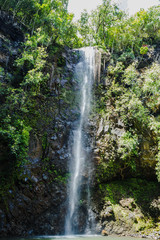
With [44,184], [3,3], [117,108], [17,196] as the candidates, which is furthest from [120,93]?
[3,3]

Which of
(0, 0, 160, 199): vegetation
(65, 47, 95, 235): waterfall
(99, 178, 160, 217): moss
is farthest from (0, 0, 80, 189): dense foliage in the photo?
(99, 178, 160, 217): moss

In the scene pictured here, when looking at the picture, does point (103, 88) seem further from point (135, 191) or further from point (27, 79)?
point (135, 191)

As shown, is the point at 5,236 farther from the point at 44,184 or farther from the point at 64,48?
the point at 64,48

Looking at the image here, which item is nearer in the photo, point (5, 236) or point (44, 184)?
point (5, 236)

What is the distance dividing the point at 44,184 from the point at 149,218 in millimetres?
5931

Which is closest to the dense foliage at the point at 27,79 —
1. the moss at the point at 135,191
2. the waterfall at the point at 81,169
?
the waterfall at the point at 81,169

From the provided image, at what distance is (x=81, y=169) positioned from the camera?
11258 millimetres

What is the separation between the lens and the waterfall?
9655 millimetres

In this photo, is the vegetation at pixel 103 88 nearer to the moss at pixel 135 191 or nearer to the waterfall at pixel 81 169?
the moss at pixel 135 191

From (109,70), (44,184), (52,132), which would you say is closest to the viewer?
(44,184)

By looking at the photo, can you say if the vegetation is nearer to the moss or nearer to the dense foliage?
the dense foliage

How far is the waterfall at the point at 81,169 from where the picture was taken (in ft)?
31.7

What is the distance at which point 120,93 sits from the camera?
1463 centimetres

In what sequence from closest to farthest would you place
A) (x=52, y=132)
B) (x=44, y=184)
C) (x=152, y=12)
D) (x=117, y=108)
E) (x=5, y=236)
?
(x=5, y=236) → (x=44, y=184) → (x=52, y=132) → (x=117, y=108) → (x=152, y=12)
